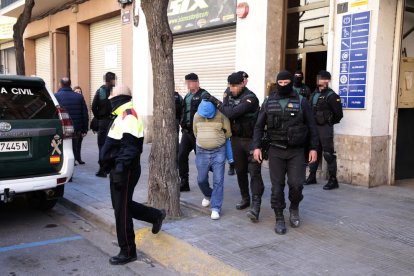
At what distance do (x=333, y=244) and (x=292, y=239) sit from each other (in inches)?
16.4

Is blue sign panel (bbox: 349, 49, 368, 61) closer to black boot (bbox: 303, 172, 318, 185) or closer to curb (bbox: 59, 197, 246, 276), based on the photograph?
black boot (bbox: 303, 172, 318, 185)

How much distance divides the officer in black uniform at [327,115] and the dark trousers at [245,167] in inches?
72.0

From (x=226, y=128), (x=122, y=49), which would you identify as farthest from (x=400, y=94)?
(x=122, y=49)

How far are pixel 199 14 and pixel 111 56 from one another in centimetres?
543

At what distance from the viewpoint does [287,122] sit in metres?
4.68

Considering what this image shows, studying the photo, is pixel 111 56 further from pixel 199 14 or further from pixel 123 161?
pixel 123 161

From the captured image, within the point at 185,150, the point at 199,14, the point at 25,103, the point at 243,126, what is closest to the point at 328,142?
the point at 243,126

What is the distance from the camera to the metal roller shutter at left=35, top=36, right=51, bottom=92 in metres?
19.8

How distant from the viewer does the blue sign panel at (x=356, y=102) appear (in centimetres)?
689

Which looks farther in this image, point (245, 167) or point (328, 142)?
point (328, 142)

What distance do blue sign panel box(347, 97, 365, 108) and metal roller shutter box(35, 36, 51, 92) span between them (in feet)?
50.1

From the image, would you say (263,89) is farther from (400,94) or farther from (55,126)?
(55,126)

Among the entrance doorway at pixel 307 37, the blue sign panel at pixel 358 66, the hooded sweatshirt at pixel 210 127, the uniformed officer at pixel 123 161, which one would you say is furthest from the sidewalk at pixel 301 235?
the entrance doorway at pixel 307 37

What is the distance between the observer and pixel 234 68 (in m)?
10.1
